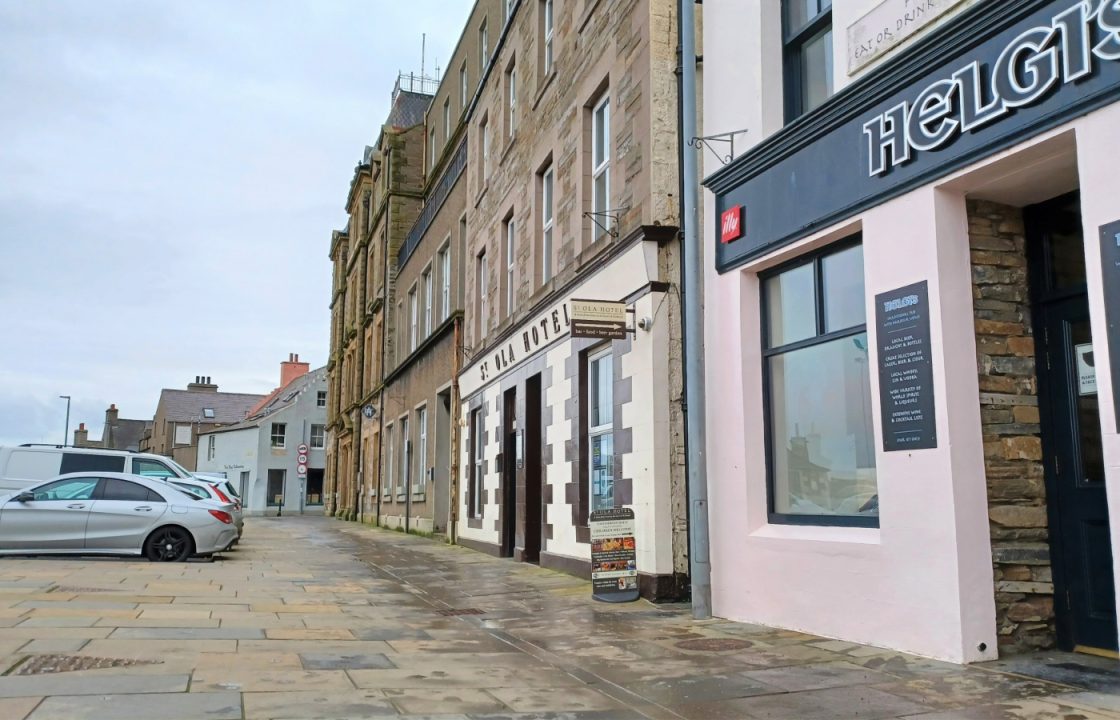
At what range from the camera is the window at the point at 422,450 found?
25.3 m

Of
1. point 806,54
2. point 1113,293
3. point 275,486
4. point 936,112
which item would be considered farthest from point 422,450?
point 275,486

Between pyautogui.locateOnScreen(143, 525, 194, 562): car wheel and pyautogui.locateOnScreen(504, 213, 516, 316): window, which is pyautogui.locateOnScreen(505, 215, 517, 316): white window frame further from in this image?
pyautogui.locateOnScreen(143, 525, 194, 562): car wheel

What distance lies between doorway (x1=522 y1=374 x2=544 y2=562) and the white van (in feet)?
22.8

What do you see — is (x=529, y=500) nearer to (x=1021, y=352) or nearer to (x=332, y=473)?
(x=1021, y=352)

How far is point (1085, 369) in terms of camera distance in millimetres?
6406

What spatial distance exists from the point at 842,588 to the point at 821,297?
2.43 metres

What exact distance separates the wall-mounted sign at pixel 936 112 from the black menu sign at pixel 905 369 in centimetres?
83

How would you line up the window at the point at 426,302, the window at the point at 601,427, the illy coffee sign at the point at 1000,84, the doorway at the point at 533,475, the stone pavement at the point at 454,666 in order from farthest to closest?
the window at the point at 426,302
the doorway at the point at 533,475
the window at the point at 601,427
the illy coffee sign at the point at 1000,84
the stone pavement at the point at 454,666

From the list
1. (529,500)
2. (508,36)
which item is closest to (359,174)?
(508,36)

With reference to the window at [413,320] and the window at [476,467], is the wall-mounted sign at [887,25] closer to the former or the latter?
the window at [476,467]

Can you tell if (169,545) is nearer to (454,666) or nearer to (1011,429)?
(454,666)

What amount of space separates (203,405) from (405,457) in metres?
56.5

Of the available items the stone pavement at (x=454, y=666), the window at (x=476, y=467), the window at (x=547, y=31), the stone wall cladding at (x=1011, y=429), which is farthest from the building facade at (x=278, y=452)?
the stone wall cladding at (x=1011, y=429)

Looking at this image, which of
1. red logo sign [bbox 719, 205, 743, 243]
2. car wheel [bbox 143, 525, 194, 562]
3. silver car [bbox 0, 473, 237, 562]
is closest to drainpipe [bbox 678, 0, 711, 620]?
red logo sign [bbox 719, 205, 743, 243]
